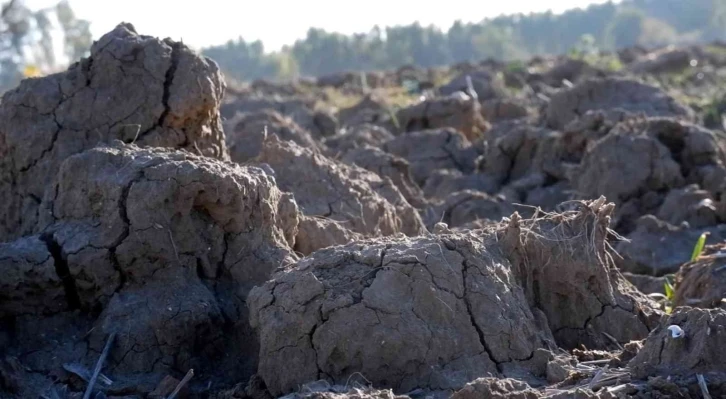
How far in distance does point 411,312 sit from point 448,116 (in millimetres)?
7253

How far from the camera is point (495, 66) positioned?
2095cm

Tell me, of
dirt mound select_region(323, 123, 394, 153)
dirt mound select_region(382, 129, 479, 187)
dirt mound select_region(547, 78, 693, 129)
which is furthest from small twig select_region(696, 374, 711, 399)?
dirt mound select_region(547, 78, 693, 129)

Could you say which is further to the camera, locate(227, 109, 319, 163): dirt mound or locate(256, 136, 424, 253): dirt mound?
locate(227, 109, 319, 163): dirt mound

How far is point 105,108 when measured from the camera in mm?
4520

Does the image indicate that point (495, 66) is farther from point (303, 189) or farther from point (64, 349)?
point (64, 349)

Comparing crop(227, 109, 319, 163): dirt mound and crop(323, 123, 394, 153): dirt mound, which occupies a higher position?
crop(227, 109, 319, 163): dirt mound

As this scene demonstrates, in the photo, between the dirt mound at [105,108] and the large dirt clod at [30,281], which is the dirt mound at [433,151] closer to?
the dirt mound at [105,108]

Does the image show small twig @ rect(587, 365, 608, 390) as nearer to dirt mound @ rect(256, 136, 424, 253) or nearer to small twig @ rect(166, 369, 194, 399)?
small twig @ rect(166, 369, 194, 399)

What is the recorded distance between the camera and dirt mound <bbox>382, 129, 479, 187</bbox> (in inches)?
344

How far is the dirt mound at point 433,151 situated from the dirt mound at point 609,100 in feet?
2.68

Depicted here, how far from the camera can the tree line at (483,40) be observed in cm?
5931

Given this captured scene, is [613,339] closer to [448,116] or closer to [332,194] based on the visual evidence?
[332,194]

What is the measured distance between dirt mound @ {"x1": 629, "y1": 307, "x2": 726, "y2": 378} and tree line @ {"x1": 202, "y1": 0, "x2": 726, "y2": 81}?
144ft

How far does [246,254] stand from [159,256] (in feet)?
1.10
